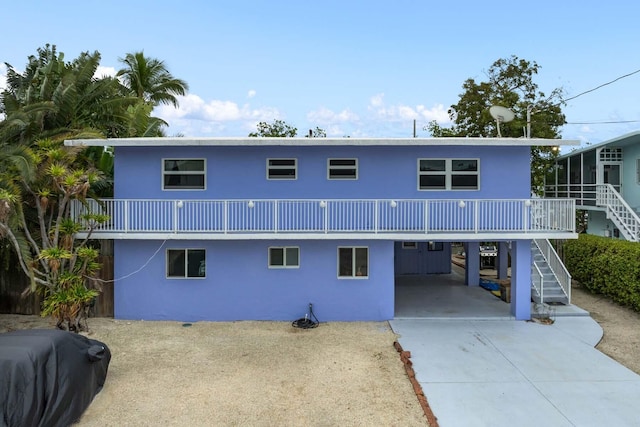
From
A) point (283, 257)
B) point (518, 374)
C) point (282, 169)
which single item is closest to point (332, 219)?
point (283, 257)

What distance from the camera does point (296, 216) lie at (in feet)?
39.7

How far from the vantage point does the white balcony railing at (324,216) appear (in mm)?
11812

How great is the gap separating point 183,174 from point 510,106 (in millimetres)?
19485

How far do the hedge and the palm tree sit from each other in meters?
23.2

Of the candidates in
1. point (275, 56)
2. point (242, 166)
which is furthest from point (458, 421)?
point (275, 56)

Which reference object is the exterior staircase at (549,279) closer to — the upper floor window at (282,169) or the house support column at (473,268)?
the house support column at (473,268)

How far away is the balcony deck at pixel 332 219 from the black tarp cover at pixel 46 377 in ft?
15.3

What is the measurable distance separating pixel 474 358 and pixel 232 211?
7.41 m

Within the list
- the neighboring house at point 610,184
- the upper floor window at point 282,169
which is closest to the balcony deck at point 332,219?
the upper floor window at point 282,169

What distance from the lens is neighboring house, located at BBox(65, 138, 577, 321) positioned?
1178 centimetres

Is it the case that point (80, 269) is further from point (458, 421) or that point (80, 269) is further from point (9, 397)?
point (458, 421)

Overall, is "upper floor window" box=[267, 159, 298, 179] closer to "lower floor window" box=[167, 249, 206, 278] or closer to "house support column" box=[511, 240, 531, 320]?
"lower floor window" box=[167, 249, 206, 278]

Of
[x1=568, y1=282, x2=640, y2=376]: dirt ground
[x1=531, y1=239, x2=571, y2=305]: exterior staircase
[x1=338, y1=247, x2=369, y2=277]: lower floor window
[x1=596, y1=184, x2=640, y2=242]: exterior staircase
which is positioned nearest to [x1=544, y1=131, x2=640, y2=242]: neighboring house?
[x1=596, y1=184, x2=640, y2=242]: exterior staircase

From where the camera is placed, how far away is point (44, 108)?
12.5 metres
